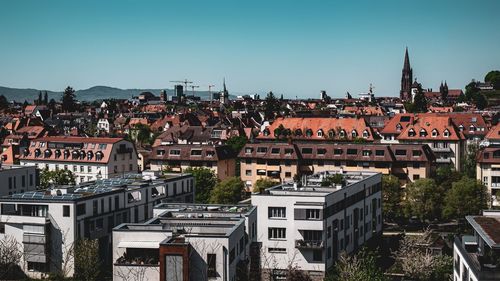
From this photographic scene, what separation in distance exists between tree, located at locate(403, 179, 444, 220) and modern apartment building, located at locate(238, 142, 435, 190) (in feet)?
20.9

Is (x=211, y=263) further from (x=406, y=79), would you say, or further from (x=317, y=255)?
(x=406, y=79)

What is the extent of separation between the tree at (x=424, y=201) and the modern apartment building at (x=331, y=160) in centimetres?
638

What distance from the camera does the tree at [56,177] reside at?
62844 mm

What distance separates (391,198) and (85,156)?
2933 centimetres

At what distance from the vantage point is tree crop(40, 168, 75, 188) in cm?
6284

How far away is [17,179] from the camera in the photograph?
5572 centimetres

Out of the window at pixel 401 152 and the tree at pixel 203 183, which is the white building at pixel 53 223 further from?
the window at pixel 401 152

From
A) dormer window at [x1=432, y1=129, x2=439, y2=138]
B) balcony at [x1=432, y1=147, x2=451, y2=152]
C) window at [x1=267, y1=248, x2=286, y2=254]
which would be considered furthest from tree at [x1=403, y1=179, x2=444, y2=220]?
window at [x1=267, y1=248, x2=286, y2=254]

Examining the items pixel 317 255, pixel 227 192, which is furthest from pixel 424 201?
pixel 317 255

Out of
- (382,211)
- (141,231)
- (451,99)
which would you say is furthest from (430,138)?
(451,99)

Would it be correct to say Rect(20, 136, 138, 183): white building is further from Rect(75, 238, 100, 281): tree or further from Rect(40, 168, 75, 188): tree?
Rect(75, 238, 100, 281): tree

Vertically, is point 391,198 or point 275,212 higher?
point 275,212

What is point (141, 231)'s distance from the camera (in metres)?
28.9

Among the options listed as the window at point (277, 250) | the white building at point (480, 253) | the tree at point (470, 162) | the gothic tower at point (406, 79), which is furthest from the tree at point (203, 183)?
the gothic tower at point (406, 79)
